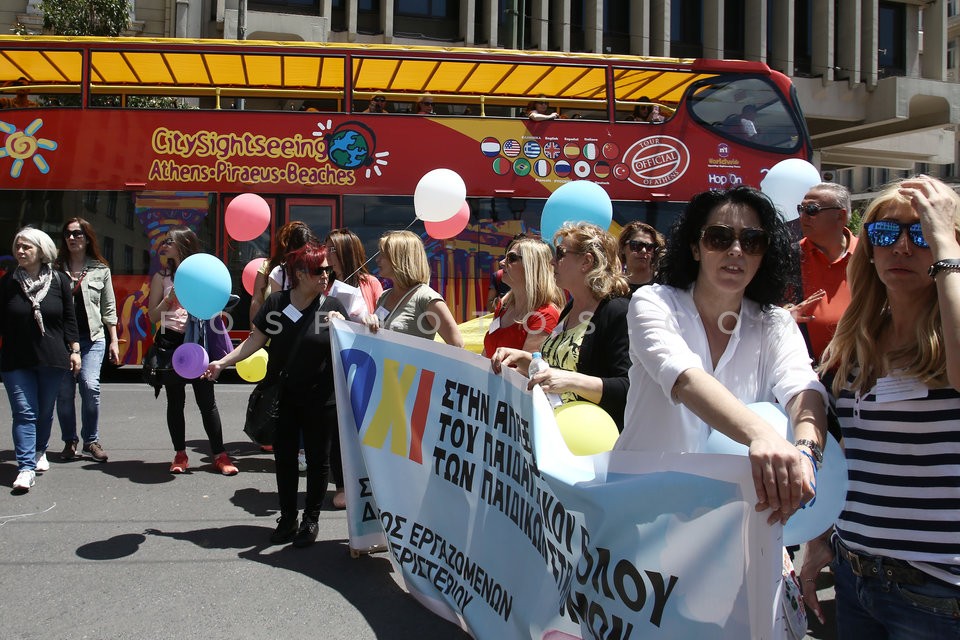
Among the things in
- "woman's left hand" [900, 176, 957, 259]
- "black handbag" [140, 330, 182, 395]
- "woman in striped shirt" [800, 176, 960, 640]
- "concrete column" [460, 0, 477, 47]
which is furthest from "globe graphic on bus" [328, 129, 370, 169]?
"concrete column" [460, 0, 477, 47]

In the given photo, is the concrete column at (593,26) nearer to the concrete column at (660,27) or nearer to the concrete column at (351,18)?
the concrete column at (660,27)

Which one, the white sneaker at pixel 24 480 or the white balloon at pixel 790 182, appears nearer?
the white balloon at pixel 790 182

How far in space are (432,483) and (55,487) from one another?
3.51m

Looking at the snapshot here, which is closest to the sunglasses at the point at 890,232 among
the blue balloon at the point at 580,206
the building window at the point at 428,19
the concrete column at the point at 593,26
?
the blue balloon at the point at 580,206

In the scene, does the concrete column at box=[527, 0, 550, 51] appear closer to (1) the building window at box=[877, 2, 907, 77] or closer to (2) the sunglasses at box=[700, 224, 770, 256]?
(1) the building window at box=[877, 2, 907, 77]

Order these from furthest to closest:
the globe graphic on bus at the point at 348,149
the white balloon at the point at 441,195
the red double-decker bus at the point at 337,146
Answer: the globe graphic on bus at the point at 348,149
the red double-decker bus at the point at 337,146
the white balloon at the point at 441,195

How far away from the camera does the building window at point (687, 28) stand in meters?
28.1

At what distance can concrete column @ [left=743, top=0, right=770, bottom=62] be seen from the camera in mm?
27922

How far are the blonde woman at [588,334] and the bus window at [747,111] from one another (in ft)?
26.8

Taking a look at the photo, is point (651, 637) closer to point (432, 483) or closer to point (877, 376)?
point (877, 376)

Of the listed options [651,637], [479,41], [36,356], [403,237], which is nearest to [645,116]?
[403,237]

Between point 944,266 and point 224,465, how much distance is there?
544 centimetres

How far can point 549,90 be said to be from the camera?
38.7ft

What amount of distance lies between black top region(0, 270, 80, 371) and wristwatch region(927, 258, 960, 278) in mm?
5473
